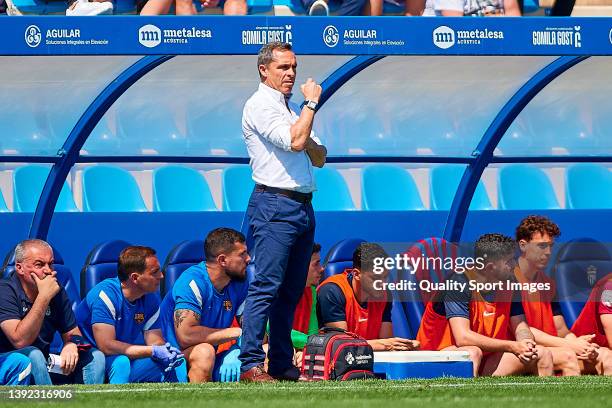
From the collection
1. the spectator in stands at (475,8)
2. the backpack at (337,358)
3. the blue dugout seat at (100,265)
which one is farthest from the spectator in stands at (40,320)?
the spectator in stands at (475,8)

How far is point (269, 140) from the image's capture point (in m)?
6.62

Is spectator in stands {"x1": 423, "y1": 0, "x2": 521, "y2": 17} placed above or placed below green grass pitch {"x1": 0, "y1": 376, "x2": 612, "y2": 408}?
above

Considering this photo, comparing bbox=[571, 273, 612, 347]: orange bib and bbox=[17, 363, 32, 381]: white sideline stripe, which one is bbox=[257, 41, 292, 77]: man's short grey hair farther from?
bbox=[571, 273, 612, 347]: orange bib

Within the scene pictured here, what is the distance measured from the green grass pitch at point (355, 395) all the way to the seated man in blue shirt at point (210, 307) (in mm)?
981

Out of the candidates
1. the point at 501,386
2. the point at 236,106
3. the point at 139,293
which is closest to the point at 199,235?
the point at 236,106

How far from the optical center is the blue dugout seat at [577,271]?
8750 mm

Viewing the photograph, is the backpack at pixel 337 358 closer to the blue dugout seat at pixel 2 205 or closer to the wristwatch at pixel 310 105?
the wristwatch at pixel 310 105

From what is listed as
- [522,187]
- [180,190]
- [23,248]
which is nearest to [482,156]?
[522,187]

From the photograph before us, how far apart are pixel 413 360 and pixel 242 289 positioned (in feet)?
4.42

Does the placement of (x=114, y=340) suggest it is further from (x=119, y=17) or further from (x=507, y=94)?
(x=507, y=94)

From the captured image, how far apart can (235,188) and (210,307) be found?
2.06m

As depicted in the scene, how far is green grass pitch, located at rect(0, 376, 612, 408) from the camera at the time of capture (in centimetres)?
576

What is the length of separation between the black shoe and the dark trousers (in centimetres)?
2

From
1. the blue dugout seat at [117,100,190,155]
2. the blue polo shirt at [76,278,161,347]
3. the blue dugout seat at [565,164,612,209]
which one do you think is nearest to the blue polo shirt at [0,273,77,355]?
the blue polo shirt at [76,278,161,347]
